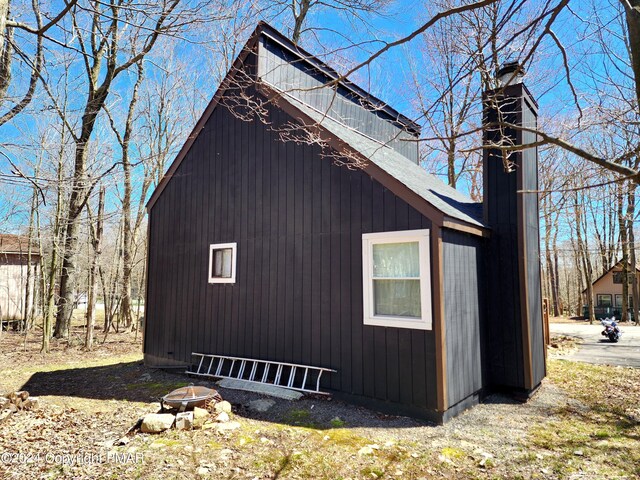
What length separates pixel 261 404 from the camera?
538cm

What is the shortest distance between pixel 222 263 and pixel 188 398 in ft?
10.3

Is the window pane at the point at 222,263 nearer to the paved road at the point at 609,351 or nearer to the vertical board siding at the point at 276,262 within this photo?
the vertical board siding at the point at 276,262

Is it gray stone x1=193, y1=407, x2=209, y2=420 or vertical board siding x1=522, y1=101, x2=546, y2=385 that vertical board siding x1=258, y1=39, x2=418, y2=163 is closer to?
vertical board siding x1=522, y1=101, x2=546, y2=385

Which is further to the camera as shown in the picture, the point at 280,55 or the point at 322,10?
the point at 322,10

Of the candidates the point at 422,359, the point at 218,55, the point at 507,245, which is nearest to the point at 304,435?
the point at 422,359

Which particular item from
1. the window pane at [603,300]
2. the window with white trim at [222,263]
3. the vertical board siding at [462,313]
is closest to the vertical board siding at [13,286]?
the window with white trim at [222,263]

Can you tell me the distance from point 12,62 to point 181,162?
3138 mm

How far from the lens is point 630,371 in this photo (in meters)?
7.59

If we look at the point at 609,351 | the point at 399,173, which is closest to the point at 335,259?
the point at 399,173

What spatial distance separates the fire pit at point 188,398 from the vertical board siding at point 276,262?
1576 millimetres

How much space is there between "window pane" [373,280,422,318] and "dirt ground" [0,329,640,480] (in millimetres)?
1353

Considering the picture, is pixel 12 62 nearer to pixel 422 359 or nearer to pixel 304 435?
pixel 304 435

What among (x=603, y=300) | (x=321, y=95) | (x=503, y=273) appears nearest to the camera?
(x=503, y=273)

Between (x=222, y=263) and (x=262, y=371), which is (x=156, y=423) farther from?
(x=222, y=263)
